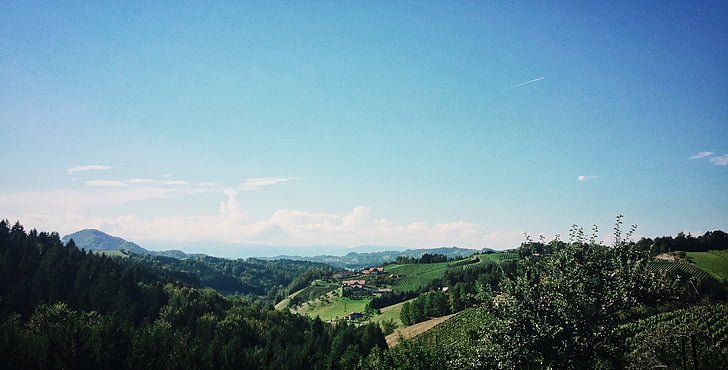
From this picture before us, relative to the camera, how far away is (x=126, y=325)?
75.8 m

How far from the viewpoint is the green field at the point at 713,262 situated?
90956 millimetres

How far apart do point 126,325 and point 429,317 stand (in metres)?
81.1

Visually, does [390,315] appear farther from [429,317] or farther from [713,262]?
[713,262]

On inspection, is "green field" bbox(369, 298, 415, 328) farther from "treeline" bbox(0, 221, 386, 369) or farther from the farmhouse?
"treeline" bbox(0, 221, 386, 369)

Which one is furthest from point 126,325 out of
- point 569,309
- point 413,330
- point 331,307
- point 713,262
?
point 713,262

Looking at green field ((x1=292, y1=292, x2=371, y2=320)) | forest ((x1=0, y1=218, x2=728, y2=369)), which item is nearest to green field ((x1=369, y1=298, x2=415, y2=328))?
forest ((x1=0, y1=218, x2=728, y2=369))

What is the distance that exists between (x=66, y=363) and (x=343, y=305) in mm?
135403

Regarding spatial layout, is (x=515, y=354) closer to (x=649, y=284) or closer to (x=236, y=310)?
(x=649, y=284)

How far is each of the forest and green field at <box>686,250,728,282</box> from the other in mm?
3216

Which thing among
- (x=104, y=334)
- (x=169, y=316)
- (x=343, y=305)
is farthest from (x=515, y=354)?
(x=343, y=305)

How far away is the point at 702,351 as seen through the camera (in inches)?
1050

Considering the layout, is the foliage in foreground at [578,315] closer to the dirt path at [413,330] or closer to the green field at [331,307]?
the dirt path at [413,330]

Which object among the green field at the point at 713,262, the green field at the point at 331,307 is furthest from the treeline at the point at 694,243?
the green field at the point at 331,307

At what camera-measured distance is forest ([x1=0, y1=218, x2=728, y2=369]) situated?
22906 mm
